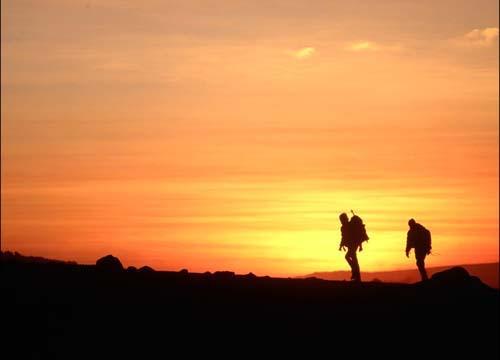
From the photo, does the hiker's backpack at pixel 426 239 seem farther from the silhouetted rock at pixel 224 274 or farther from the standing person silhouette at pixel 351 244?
the silhouetted rock at pixel 224 274

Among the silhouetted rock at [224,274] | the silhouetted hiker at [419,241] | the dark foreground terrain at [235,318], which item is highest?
the silhouetted hiker at [419,241]

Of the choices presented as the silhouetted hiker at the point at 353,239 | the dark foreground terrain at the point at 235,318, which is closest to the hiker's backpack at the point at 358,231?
the silhouetted hiker at the point at 353,239

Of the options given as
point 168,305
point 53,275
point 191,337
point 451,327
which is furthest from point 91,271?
point 451,327

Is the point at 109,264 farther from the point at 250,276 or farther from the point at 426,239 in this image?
the point at 426,239

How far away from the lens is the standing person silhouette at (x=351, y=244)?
36625 mm

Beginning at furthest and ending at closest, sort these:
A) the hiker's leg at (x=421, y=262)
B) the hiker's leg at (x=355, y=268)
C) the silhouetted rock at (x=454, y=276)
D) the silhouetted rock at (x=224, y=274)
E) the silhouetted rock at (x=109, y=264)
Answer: the hiker's leg at (x=355, y=268) → the hiker's leg at (x=421, y=262) → the silhouetted rock at (x=224, y=274) → the silhouetted rock at (x=109, y=264) → the silhouetted rock at (x=454, y=276)

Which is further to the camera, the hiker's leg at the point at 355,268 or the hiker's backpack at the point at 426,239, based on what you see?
the hiker's leg at the point at 355,268

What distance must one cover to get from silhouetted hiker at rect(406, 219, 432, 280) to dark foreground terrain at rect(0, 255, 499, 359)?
3136mm

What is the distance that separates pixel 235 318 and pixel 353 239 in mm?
9703

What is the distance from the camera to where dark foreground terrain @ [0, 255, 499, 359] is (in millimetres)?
25531

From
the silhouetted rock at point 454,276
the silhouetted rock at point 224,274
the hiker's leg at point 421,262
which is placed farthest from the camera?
the hiker's leg at point 421,262

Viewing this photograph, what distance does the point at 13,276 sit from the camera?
32.4 metres

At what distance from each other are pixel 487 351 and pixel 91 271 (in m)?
14.5

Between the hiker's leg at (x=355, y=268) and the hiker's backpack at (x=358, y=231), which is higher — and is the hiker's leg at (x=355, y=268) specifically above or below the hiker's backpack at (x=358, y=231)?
below
